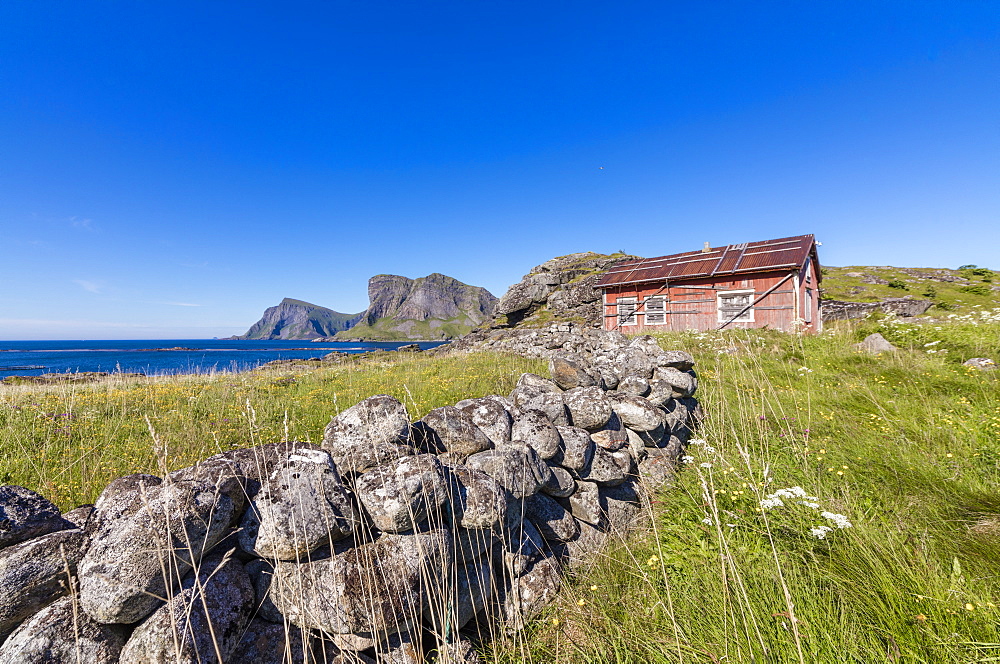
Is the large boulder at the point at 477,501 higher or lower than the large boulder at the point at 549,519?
higher

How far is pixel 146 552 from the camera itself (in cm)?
167

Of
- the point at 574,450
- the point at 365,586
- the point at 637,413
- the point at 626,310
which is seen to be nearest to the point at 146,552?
the point at 365,586

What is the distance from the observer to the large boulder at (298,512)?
1986mm

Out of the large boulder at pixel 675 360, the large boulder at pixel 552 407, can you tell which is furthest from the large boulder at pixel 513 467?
the large boulder at pixel 675 360

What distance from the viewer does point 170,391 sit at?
24.0 ft

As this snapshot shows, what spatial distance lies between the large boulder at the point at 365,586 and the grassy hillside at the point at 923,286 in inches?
1408

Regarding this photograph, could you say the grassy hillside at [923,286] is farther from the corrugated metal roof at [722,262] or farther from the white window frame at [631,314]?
the white window frame at [631,314]

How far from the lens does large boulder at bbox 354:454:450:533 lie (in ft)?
7.11

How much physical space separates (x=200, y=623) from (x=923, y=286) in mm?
51600

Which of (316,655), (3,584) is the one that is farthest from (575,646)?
(3,584)

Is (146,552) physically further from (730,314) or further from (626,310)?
(626,310)

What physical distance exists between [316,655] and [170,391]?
306 inches

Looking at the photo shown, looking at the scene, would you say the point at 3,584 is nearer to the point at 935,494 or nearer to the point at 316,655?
the point at 316,655

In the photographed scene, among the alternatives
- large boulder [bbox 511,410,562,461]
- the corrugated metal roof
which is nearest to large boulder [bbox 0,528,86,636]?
large boulder [bbox 511,410,562,461]
